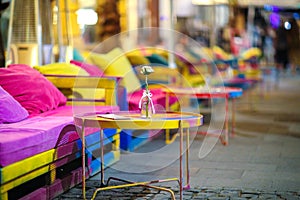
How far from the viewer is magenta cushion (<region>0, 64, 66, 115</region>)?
15.1ft

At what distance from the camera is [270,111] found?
30.7 ft

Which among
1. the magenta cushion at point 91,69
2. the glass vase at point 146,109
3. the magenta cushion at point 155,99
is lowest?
the magenta cushion at point 155,99

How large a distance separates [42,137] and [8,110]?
0.53 m

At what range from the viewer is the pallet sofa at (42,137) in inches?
131

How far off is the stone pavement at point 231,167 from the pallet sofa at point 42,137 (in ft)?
0.51

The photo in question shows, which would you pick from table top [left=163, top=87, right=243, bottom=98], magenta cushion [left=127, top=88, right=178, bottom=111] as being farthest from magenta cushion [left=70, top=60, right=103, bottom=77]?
table top [left=163, top=87, right=243, bottom=98]

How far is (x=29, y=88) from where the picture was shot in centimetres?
470

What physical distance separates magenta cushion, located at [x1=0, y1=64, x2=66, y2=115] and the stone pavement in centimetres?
72

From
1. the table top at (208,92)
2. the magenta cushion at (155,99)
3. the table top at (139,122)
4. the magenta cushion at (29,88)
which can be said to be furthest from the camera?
the table top at (208,92)

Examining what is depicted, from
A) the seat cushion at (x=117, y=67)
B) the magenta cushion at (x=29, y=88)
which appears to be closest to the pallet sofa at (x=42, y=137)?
the magenta cushion at (x=29, y=88)

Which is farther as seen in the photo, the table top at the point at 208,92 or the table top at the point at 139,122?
the table top at the point at 208,92

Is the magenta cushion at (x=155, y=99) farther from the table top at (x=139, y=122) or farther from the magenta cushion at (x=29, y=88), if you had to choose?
the table top at (x=139, y=122)

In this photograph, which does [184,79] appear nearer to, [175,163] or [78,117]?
[175,163]

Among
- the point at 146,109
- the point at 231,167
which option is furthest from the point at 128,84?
the point at 146,109
